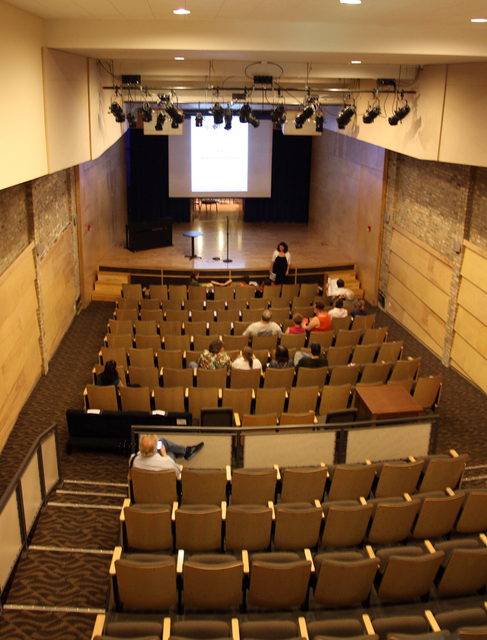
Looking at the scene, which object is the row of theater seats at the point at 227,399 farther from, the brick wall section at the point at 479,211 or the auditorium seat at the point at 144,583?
the brick wall section at the point at 479,211

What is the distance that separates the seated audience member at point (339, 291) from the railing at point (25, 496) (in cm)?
595

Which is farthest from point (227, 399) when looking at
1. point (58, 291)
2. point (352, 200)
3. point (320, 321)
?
point (352, 200)

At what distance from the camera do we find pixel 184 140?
14.9 meters

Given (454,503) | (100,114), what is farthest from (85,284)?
(454,503)

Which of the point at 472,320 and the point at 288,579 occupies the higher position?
the point at 472,320

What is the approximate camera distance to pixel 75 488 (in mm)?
6125

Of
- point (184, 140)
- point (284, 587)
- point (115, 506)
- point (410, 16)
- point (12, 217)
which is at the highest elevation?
point (410, 16)

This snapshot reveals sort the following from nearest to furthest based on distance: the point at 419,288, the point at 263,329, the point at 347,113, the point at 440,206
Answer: the point at 263,329, the point at 347,113, the point at 440,206, the point at 419,288

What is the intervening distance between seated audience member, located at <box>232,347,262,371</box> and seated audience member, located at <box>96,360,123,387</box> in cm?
140

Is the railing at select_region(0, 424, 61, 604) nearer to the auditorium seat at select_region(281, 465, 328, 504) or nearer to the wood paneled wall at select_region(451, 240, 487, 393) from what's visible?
the auditorium seat at select_region(281, 465, 328, 504)

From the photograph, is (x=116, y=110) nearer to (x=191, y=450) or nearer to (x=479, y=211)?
(x=479, y=211)

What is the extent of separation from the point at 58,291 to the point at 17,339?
252 centimetres

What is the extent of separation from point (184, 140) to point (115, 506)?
11027 mm

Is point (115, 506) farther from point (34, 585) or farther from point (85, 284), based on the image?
point (85, 284)
